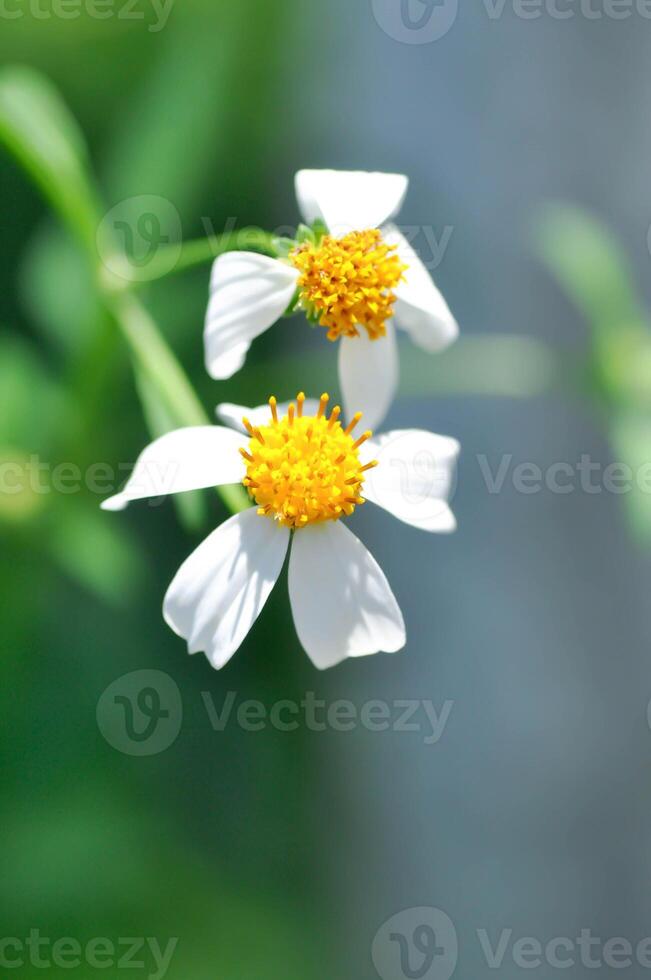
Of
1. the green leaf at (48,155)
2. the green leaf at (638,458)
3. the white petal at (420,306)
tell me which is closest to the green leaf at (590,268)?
the green leaf at (638,458)

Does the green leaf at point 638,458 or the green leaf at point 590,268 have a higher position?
the green leaf at point 590,268

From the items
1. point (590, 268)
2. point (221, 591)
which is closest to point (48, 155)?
point (221, 591)

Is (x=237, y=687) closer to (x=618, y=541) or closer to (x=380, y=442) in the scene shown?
(x=618, y=541)

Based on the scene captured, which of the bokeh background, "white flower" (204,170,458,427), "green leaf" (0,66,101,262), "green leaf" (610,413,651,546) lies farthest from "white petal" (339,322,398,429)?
the bokeh background

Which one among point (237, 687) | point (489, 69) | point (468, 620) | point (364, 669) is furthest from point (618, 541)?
point (489, 69)

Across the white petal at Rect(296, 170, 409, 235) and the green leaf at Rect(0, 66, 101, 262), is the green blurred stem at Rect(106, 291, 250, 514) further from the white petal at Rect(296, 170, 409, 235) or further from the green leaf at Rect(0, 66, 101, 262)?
the white petal at Rect(296, 170, 409, 235)

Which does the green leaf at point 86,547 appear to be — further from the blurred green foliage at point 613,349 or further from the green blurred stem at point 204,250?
the blurred green foliage at point 613,349

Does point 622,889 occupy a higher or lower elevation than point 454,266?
lower
